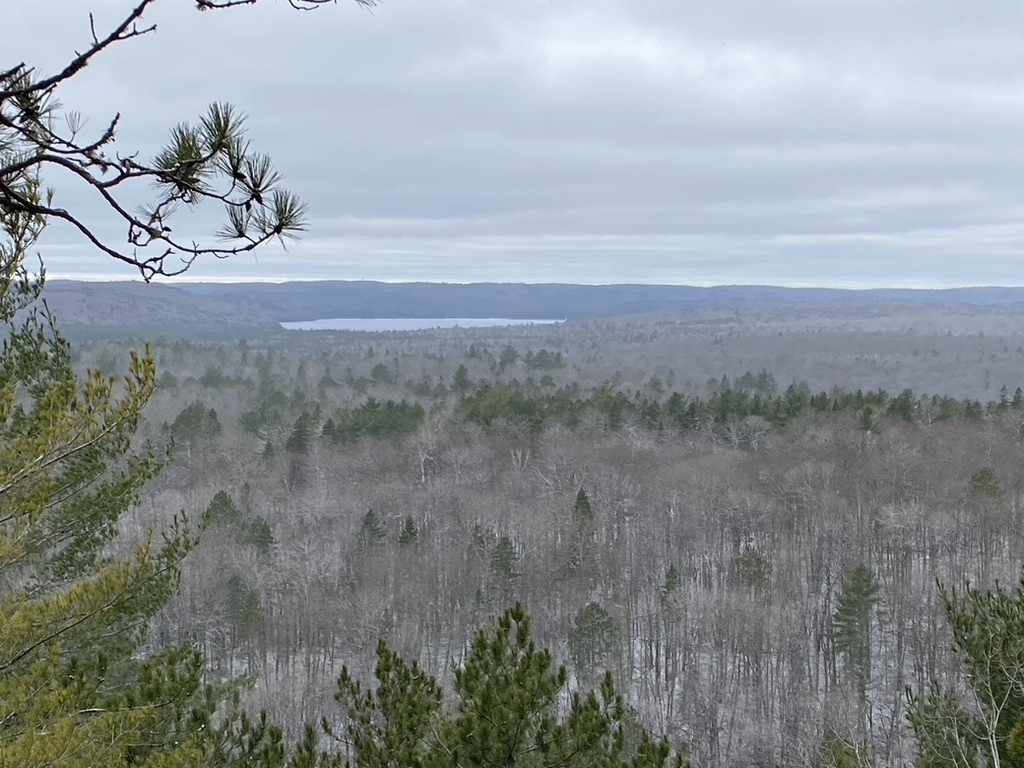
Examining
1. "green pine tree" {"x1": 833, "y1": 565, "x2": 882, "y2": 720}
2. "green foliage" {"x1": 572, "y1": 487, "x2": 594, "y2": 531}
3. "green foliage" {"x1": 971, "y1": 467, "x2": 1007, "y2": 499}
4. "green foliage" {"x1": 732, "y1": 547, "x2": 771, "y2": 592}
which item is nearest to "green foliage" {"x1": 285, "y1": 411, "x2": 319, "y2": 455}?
"green foliage" {"x1": 572, "y1": 487, "x2": 594, "y2": 531}

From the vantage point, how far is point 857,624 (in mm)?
30562

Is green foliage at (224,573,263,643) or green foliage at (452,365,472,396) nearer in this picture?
green foliage at (224,573,263,643)

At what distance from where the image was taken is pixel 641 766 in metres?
7.56

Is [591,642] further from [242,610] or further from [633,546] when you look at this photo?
[242,610]

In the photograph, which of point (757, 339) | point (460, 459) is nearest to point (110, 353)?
point (460, 459)

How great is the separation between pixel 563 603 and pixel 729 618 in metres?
6.72

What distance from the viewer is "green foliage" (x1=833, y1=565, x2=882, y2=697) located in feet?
95.7

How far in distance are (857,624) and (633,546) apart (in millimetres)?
12980

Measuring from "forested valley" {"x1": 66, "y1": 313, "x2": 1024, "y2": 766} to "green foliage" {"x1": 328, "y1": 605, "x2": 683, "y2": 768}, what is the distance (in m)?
17.8

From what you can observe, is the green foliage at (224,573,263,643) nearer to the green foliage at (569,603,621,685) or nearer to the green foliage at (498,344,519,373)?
the green foliage at (569,603,621,685)

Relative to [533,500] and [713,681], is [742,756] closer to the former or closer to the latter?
[713,681]

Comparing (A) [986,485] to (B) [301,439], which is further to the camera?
(B) [301,439]

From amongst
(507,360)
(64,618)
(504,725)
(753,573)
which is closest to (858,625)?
(753,573)

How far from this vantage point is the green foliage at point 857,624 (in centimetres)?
2916
